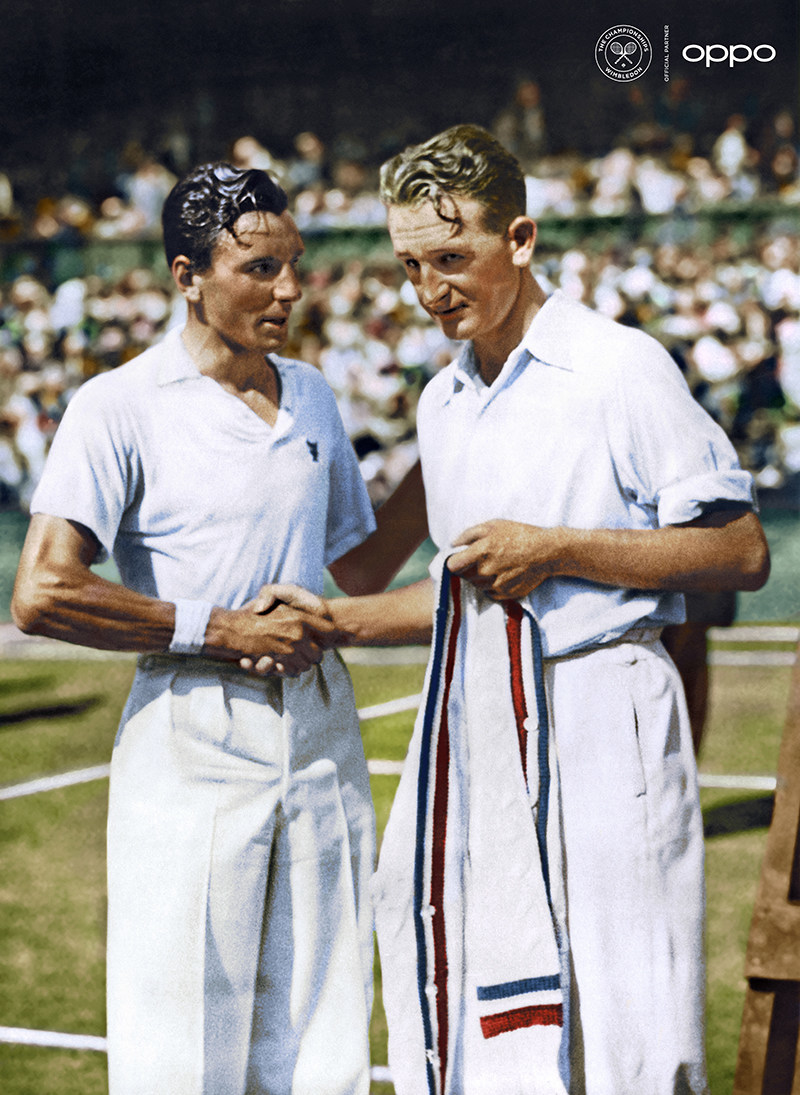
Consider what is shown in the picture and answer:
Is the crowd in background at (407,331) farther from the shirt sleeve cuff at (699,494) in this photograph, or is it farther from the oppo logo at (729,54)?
the shirt sleeve cuff at (699,494)

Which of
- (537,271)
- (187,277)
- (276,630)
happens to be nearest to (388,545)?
(276,630)

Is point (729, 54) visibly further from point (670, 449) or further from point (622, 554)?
point (622, 554)

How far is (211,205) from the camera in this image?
7.91 ft

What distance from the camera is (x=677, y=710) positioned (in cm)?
231

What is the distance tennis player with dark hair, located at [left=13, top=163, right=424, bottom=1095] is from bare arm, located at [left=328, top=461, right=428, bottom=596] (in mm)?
164

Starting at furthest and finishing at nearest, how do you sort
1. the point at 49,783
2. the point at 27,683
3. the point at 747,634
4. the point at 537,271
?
the point at 27,683 → the point at 49,783 → the point at 747,634 → the point at 537,271

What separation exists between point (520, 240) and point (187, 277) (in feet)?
2.06

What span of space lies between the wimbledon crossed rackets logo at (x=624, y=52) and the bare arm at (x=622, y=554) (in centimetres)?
113

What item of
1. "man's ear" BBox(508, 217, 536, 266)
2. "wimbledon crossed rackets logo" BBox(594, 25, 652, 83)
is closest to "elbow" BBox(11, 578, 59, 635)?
"man's ear" BBox(508, 217, 536, 266)

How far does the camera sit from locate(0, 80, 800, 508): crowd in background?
3041 millimetres

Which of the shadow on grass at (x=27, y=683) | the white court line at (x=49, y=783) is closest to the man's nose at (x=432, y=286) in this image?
the white court line at (x=49, y=783)

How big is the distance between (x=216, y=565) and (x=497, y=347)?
0.66m

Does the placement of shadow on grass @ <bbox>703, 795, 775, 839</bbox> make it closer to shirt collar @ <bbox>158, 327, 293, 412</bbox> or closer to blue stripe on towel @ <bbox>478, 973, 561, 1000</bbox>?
blue stripe on towel @ <bbox>478, 973, 561, 1000</bbox>

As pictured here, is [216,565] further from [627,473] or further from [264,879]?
[627,473]
